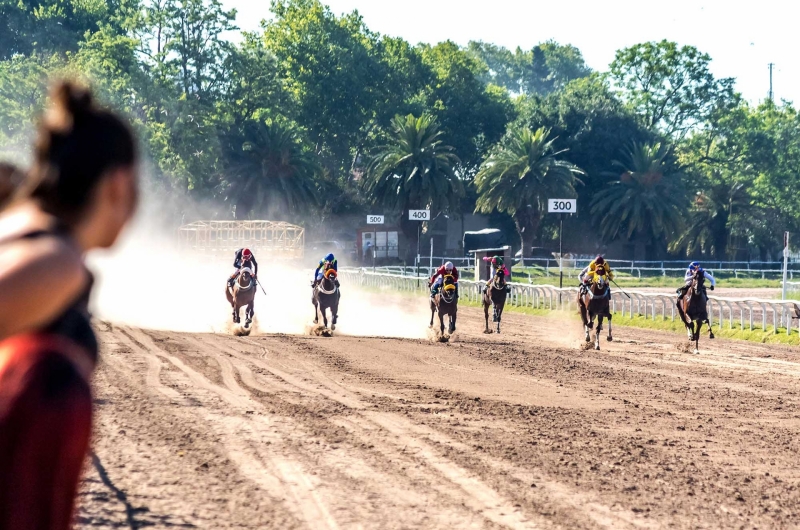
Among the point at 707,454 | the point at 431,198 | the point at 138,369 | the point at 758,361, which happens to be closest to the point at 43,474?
the point at 707,454

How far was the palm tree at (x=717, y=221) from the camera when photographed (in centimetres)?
7288

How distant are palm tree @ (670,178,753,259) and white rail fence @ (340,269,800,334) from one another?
89.2ft

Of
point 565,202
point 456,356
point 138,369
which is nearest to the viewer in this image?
point 138,369

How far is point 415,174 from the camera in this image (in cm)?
6956

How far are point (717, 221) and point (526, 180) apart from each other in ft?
47.5

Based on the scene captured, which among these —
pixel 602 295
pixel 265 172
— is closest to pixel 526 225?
pixel 265 172

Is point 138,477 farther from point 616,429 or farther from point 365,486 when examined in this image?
point 616,429

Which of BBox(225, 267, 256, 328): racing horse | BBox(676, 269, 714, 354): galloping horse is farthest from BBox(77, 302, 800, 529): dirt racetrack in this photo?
BBox(225, 267, 256, 328): racing horse

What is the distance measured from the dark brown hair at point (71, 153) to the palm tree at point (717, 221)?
72.5 metres

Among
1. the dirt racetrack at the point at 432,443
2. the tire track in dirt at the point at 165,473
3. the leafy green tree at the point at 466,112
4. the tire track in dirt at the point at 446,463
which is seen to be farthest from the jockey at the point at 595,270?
the leafy green tree at the point at 466,112

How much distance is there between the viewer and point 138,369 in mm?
16281

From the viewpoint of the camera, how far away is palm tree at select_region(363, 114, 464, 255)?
69.5 m

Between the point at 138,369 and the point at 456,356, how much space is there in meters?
6.73

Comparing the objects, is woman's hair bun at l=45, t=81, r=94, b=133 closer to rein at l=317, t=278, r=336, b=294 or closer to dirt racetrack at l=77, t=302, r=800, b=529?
dirt racetrack at l=77, t=302, r=800, b=529
